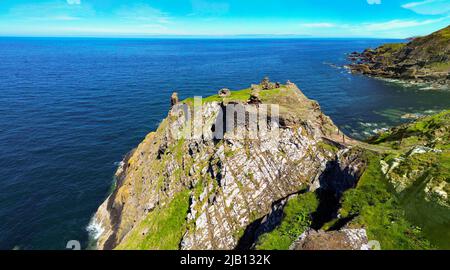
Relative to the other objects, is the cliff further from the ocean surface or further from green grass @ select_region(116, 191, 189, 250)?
the ocean surface

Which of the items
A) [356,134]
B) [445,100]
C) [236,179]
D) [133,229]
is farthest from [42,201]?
[445,100]

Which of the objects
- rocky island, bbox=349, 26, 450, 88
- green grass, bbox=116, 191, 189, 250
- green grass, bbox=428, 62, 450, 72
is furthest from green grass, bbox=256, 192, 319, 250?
green grass, bbox=428, 62, 450, 72

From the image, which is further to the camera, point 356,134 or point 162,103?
point 162,103

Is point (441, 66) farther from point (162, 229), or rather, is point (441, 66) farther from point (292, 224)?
point (162, 229)

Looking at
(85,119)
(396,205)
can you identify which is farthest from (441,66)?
(85,119)

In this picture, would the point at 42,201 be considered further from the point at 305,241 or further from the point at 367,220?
the point at 367,220
